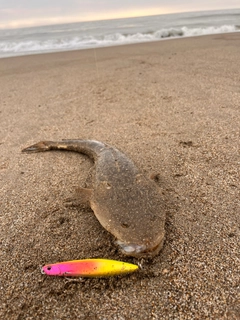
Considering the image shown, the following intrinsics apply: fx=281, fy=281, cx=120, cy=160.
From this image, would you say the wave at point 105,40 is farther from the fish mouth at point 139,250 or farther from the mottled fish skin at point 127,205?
the fish mouth at point 139,250

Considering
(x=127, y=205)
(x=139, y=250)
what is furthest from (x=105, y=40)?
(x=139, y=250)

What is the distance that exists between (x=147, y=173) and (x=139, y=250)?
1.33 meters

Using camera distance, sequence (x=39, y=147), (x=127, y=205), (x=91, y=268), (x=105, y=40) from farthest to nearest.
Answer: (x=105, y=40)
(x=39, y=147)
(x=127, y=205)
(x=91, y=268)

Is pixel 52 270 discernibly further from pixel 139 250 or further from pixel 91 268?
pixel 139 250

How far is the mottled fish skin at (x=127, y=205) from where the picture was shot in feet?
6.75

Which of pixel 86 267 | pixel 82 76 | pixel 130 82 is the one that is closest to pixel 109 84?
pixel 130 82

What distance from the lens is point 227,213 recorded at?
251 centimetres

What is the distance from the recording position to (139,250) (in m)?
2.01

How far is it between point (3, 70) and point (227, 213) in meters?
10.1

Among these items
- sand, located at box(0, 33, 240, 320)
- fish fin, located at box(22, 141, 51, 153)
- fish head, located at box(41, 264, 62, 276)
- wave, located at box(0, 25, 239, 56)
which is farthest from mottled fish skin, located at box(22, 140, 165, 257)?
wave, located at box(0, 25, 239, 56)

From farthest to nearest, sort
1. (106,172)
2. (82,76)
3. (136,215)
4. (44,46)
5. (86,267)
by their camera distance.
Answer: (44,46), (82,76), (106,172), (136,215), (86,267)

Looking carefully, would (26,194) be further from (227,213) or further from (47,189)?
(227,213)

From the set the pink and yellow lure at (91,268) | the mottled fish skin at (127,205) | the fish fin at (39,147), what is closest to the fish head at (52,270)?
the pink and yellow lure at (91,268)

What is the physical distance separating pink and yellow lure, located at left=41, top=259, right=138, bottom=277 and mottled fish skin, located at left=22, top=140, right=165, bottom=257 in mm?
146
